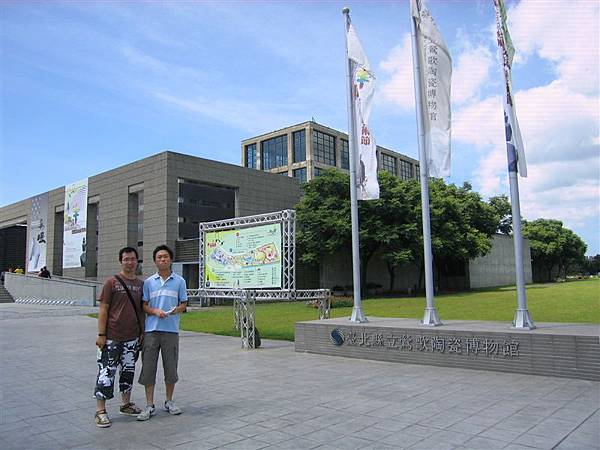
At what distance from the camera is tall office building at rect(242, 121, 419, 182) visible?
58125 millimetres

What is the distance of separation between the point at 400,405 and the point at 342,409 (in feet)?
2.29

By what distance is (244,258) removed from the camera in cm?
1380

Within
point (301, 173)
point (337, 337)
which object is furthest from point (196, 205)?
point (337, 337)

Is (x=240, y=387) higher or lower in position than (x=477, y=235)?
lower

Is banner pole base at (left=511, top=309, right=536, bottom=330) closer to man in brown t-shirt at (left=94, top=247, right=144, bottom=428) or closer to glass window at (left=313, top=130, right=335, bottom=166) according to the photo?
man in brown t-shirt at (left=94, top=247, right=144, bottom=428)

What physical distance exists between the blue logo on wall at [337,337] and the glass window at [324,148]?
1946 inches

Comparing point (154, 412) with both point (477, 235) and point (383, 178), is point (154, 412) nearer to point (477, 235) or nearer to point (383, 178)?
point (383, 178)

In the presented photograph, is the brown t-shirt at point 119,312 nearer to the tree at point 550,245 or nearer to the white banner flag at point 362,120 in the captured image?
the white banner flag at point 362,120

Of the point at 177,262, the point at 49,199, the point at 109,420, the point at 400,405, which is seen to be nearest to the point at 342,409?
the point at 400,405

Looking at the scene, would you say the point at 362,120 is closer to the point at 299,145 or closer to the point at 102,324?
the point at 102,324

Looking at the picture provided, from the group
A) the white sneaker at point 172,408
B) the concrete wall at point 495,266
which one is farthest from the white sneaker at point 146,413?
the concrete wall at point 495,266

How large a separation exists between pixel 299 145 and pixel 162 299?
54.7 m

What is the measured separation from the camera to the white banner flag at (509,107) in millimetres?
8336

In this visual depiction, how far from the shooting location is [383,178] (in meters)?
34.7
